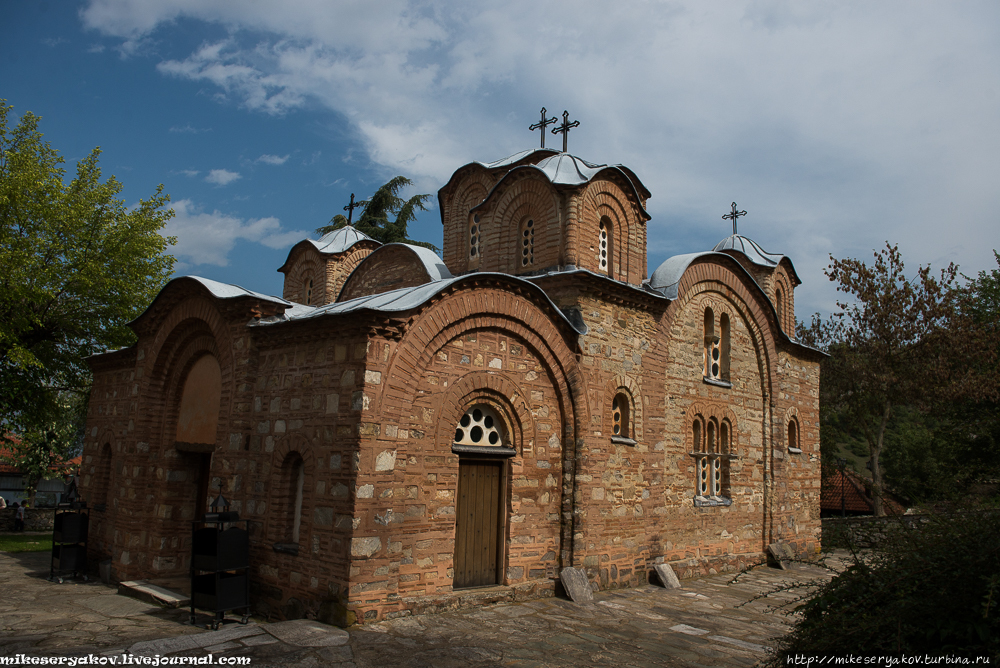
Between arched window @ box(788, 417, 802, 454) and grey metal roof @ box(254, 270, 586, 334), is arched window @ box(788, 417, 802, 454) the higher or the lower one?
the lower one

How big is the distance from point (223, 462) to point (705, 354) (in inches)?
345

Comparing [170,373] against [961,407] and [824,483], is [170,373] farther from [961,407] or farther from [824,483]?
[961,407]

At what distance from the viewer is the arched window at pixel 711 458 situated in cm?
1225

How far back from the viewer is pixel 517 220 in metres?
11.9

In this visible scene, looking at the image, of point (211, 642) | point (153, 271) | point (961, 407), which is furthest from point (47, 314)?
point (961, 407)

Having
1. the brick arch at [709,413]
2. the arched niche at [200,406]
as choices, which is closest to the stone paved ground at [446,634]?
the arched niche at [200,406]

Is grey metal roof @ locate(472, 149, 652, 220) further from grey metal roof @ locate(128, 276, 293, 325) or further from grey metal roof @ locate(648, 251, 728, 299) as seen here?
grey metal roof @ locate(128, 276, 293, 325)

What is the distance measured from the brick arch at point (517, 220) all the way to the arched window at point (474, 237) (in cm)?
19

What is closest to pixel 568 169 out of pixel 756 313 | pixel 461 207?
pixel 461 207

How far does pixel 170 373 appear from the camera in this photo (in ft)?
35.1

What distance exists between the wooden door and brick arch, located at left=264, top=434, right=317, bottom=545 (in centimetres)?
188

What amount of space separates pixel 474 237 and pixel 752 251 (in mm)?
8227

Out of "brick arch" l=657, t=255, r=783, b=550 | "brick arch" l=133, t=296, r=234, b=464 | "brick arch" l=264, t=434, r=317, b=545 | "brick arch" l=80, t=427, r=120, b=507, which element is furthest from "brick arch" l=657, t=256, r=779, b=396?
"brick arch" l=80, t=427, r=120, b=507

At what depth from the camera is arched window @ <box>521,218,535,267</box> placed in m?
11.5
